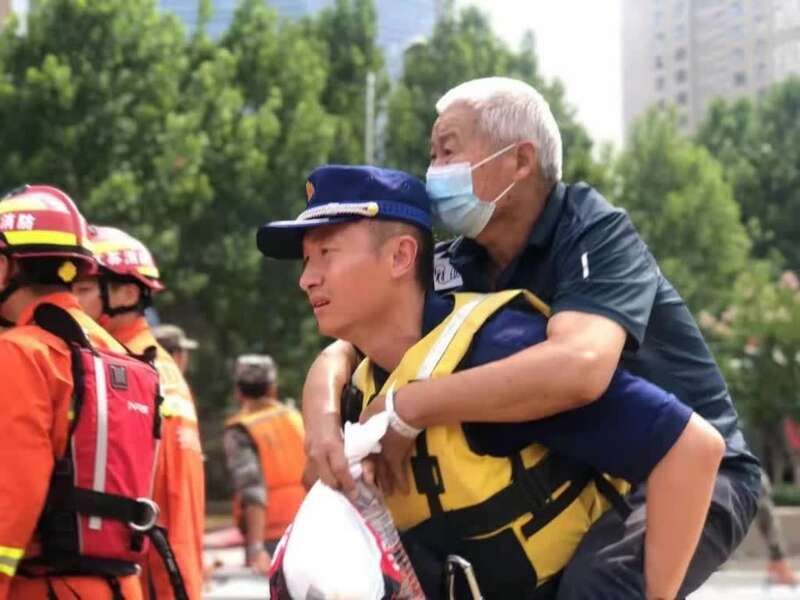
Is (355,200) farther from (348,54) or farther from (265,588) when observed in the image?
(348,54)

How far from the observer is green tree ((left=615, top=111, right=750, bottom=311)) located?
33094 mm

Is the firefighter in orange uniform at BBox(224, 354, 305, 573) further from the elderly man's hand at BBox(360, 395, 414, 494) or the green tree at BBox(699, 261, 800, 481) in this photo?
the green tree at BBox(699, 261, 800, 481)

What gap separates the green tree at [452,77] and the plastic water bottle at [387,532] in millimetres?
26430

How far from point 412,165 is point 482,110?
26.8 metres

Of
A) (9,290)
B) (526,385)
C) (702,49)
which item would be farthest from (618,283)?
(702,49)

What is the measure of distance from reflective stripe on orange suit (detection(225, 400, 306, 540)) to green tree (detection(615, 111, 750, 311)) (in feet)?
79.5

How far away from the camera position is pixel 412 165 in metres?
29.1

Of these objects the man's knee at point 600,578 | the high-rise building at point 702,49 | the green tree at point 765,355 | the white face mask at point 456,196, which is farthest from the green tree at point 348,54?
the man's knee at point 600,578

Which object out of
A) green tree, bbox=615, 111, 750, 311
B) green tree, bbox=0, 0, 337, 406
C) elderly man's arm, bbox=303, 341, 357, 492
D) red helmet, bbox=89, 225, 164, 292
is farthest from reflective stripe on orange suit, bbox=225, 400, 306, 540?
green tree, bbox=615, 111, 750, 311

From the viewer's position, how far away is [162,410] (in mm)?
4094

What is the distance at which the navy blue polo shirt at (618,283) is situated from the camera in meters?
2.36

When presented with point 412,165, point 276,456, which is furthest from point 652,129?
point 276,456

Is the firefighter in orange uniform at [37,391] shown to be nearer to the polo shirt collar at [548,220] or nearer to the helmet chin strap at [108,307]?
the helmet chin strap at [108,307]

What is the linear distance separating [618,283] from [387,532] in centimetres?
56
